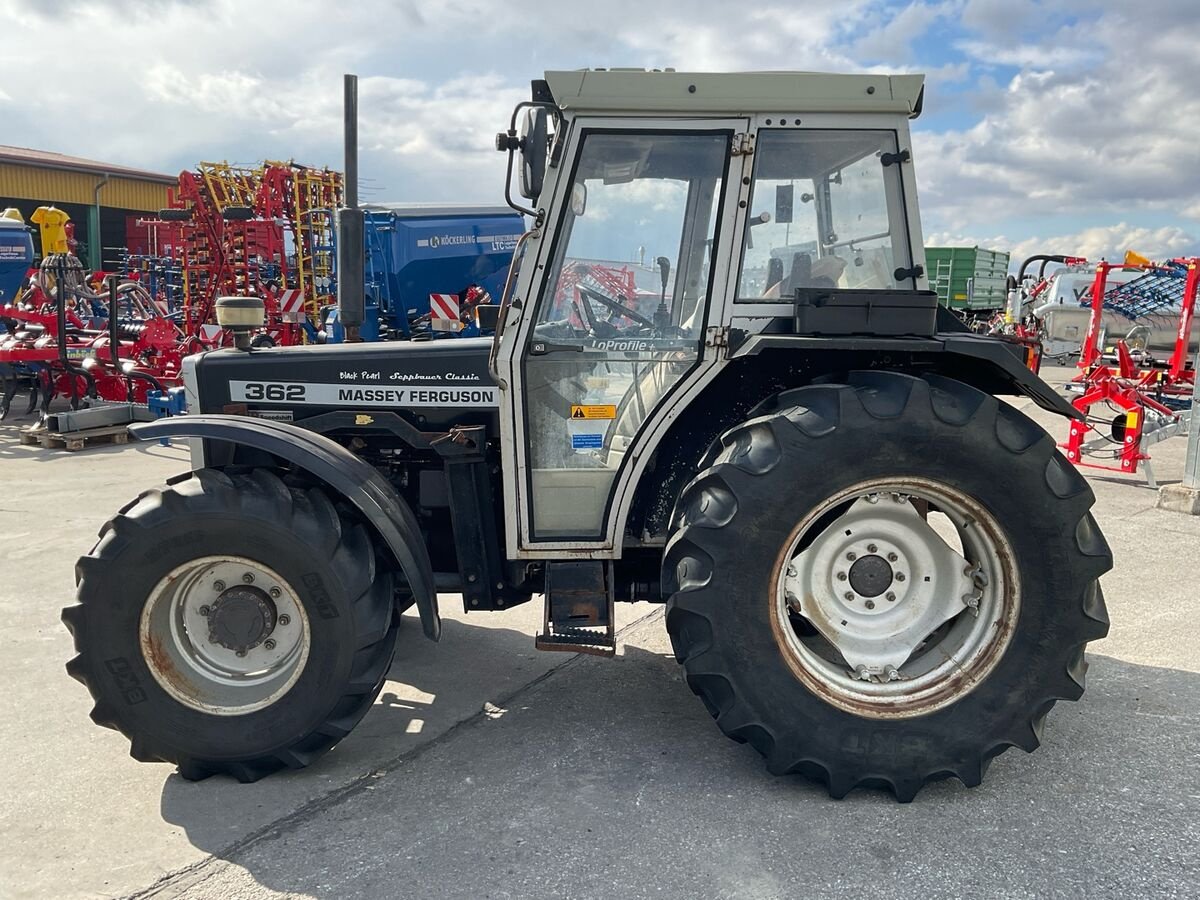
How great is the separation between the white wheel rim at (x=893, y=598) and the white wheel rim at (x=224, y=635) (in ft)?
6.02

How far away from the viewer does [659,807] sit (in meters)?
2.98

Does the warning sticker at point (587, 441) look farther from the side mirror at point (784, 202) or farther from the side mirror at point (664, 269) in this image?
the side mirror at point (784, 202)

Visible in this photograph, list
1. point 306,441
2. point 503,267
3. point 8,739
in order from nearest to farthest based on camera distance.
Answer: point 306,441 < point 8,739 < point 503,267

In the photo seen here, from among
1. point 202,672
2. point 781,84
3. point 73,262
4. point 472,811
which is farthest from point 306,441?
point 73,262

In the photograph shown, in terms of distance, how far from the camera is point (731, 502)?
2938 mm

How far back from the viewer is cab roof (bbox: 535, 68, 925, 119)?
3096mm

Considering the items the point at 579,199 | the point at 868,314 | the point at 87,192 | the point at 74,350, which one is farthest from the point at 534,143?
the point at 87,192

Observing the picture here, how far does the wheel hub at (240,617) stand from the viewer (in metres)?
3.20

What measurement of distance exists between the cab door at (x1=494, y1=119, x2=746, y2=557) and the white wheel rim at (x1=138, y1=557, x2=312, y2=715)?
→ 888mm

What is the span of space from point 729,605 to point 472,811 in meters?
1.10

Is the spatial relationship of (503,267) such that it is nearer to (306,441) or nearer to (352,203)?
(352,203)

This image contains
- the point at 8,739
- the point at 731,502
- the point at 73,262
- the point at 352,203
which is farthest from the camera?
the point at 73,262

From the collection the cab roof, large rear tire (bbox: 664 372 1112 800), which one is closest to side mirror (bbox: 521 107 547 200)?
the cab roof

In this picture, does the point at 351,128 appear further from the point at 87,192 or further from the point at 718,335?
the point at 87,192
